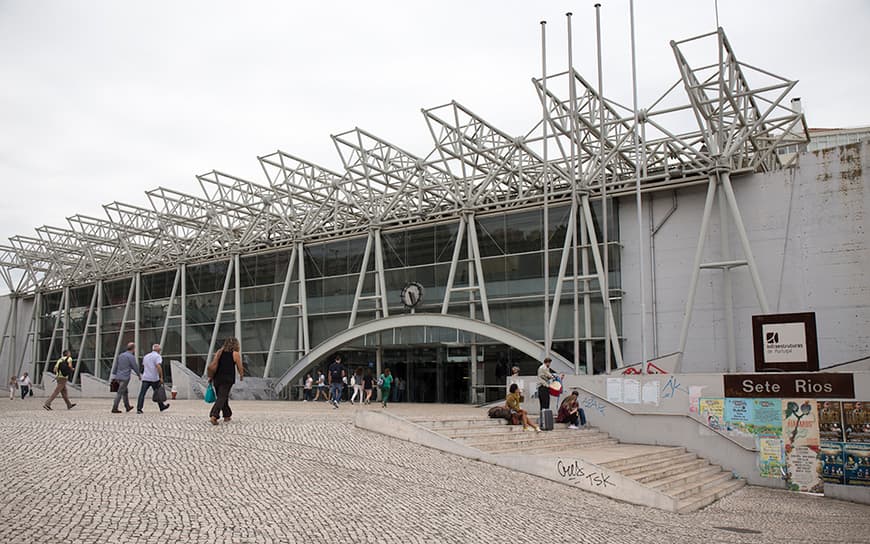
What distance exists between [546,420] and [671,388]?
10.2 feet

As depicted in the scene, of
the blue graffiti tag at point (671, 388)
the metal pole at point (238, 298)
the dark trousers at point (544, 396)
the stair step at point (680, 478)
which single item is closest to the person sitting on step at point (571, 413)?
the dark trousers at point (544, 396)

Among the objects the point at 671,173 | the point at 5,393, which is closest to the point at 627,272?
the point at 671,173

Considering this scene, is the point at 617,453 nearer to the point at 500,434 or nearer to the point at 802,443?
the point at 500,434

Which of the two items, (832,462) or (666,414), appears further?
(666,414)

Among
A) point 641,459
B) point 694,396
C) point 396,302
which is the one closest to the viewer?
point 641,459

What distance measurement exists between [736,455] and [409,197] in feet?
69.9

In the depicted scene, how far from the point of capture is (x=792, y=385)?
1659 cm

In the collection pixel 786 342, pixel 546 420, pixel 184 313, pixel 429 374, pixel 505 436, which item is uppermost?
pixel 184 313

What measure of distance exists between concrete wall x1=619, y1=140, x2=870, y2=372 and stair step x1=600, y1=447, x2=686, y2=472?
979 centimetres

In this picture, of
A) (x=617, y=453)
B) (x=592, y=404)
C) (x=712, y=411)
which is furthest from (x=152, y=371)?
(x=712, y=411)

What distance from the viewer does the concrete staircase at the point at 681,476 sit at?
1441 cm

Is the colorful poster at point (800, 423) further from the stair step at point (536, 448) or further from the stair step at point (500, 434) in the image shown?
the stair step at point (500, 434)

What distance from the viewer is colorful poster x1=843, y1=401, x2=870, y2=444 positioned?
1543 cm

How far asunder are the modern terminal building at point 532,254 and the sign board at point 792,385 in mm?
5263
